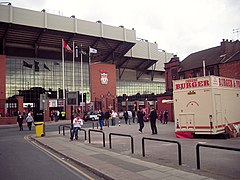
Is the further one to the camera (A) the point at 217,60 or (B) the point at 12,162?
(A) the point at 217,60

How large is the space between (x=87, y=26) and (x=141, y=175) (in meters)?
47.6

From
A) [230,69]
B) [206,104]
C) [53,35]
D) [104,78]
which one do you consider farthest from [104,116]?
[104,78]

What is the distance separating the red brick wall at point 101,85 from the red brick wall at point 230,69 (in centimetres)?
2864

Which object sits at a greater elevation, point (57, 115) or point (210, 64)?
point (210, 64)

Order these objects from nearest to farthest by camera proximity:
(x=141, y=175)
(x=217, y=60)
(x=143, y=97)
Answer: (x=141, y=175), (x=217, y=60), (x=143, y=97)

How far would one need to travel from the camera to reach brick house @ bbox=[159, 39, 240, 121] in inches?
1264

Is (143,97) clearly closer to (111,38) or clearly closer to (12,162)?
(111,38)

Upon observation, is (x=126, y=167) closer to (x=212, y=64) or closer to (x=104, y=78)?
(x=212, y=64)

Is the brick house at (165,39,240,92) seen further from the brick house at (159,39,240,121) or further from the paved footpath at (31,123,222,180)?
the paved footpath at (31,123,222,180)

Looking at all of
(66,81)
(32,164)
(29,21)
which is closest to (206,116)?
(32,164)

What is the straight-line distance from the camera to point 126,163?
8422 millimetres

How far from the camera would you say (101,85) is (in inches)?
2265

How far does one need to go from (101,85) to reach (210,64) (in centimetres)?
2841

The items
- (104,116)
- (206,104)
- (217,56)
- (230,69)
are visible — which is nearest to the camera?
(206,104)
